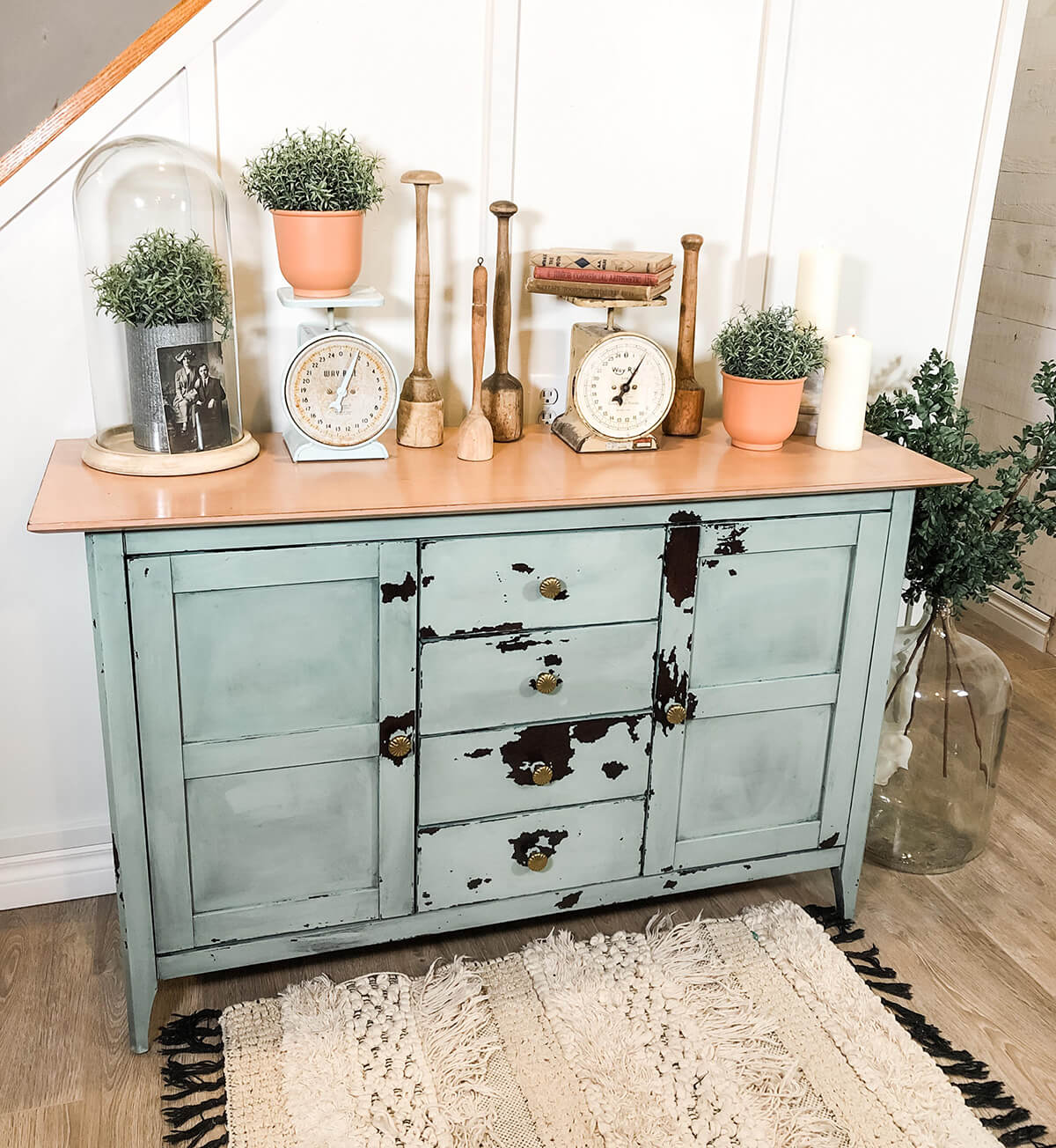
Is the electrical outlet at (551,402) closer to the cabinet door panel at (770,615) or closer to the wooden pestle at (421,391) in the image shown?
the wooden pestle at (421,391)

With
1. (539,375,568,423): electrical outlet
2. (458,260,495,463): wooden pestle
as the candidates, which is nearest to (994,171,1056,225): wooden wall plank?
(539,375,568,423): electrical outlet

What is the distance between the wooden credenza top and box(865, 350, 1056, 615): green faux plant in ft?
0.44

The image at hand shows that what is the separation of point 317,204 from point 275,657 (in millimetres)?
692

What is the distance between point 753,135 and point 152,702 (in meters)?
1.43

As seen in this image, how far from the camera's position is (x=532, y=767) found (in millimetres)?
1836

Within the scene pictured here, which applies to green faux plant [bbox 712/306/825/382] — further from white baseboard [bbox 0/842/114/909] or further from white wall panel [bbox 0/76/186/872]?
white baseboard [bbox 0/842/114/909]

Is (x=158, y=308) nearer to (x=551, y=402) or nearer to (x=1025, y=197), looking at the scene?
(x=551, y=402)

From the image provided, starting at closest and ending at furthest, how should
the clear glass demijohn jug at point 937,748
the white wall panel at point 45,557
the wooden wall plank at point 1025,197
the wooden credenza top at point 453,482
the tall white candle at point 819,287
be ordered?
the wooden credenza top at point 453,482 → the white wall panel at point 45,557 → the tall white candle at point 819,287 → the clear glass demijohn jug at point 937,748 → the wooden wall plank at point 1025,197

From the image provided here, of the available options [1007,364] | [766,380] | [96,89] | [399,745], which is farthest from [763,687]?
[1007,364]

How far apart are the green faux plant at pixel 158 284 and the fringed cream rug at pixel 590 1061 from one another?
3.66 feet

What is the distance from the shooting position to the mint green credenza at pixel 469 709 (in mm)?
1604

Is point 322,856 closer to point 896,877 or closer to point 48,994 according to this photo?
point 48,994

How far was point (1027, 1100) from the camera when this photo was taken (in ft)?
5.68

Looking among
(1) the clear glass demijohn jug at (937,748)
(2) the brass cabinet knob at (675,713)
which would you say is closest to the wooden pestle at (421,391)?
(2) the brass cabinet knob at (675,713)
